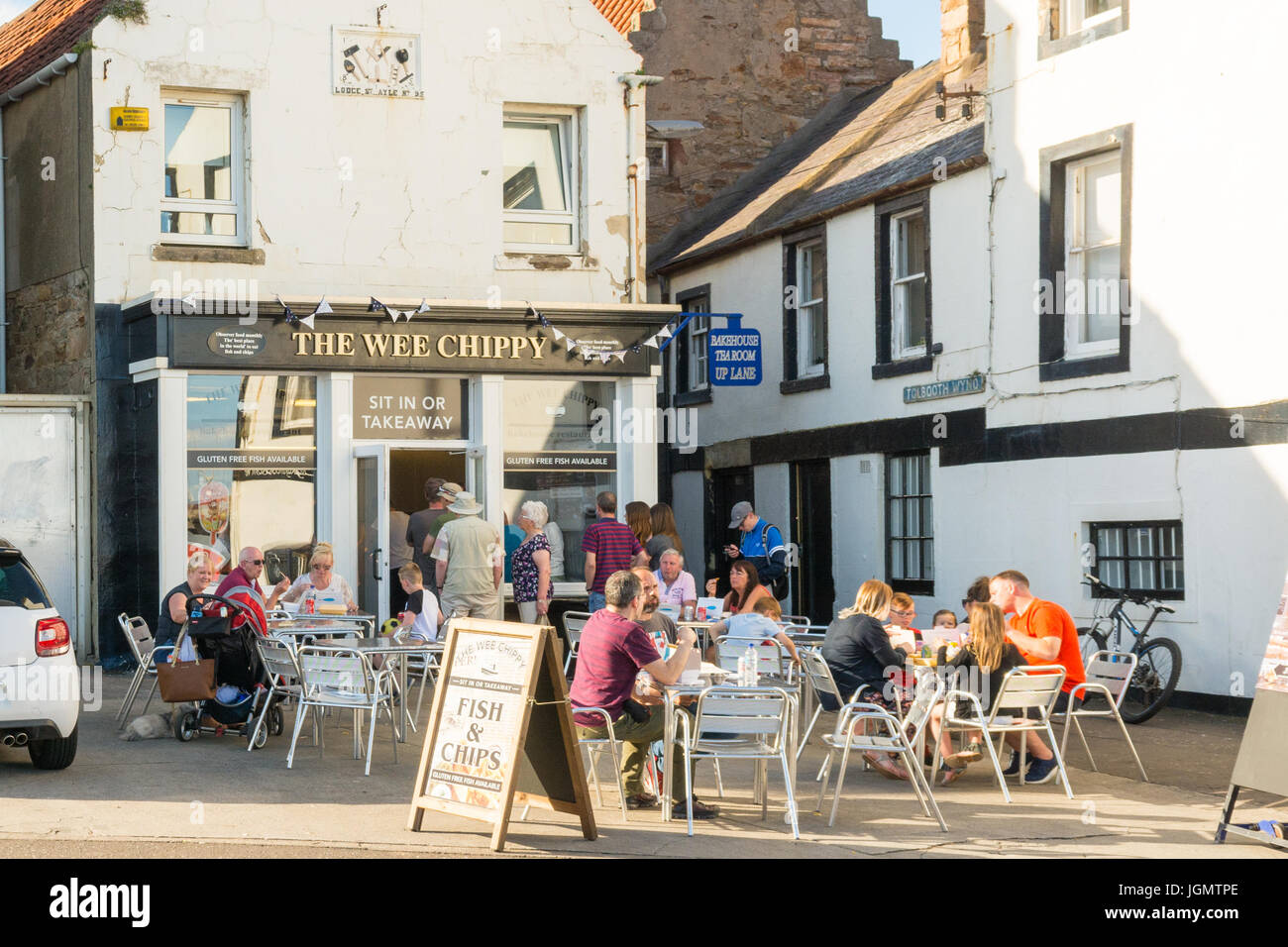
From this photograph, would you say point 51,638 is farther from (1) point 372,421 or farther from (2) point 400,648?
(1) point 372,421

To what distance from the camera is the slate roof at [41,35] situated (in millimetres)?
18500

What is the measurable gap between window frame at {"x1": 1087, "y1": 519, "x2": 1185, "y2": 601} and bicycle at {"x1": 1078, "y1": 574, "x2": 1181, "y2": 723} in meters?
0.12

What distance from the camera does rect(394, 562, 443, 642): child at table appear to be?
41.8 feet

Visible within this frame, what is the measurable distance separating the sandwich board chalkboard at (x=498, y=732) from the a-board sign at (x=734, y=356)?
40.2ft

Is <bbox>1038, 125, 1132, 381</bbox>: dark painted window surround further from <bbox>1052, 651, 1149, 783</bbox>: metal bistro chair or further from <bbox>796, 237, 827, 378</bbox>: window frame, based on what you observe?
<bbox>1052, 651, 1149, 783</bbox>: metal bistro chair

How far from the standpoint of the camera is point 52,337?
18641mm

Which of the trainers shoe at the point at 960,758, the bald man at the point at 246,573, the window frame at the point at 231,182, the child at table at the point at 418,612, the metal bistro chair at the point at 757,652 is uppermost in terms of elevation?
the window frame at the point at 231,182

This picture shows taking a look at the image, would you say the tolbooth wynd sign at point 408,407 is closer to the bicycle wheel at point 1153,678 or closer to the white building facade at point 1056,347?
the white building facade at point 1056,347

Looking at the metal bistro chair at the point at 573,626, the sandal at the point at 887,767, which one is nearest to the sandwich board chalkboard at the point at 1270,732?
the sandal at the point at 887,767

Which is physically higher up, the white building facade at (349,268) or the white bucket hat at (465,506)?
the white building facade at (349,268)

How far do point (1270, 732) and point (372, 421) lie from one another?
11.2 m

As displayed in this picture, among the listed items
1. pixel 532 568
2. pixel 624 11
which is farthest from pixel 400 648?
pixel 624 11
